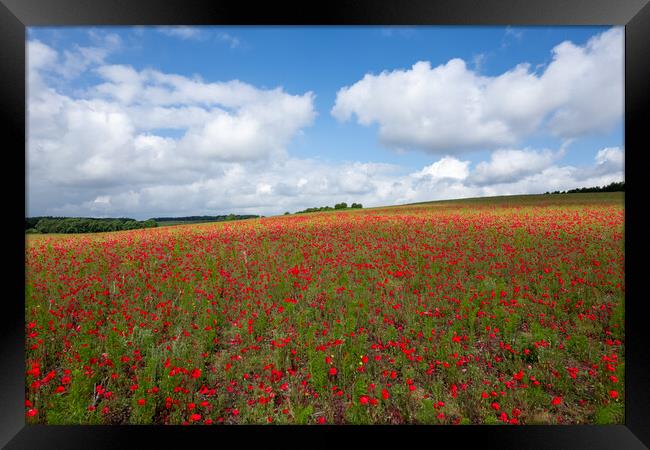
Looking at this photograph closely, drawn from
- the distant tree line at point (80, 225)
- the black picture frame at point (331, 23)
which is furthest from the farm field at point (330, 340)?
the distant tree line at point (80, 225)

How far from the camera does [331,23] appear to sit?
3102mm

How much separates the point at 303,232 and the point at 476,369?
27.2 feet

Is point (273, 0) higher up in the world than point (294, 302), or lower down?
higher up

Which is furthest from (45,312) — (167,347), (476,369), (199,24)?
(476,369)

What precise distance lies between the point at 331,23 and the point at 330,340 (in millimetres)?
3794

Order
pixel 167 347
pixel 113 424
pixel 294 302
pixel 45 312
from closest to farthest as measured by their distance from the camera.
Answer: pixel 113 424 → pixel 167 347 → pixel 45 312 → pixel 294 302

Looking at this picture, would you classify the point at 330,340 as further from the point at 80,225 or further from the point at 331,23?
the point at 80,225

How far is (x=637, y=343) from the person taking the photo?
9.78 ft

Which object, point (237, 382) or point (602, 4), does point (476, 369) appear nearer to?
point (237, 382)

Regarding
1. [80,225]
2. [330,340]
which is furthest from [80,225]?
[330,340]

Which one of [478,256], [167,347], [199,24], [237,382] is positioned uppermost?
[199,24]

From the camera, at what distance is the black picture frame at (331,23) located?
2.76 m

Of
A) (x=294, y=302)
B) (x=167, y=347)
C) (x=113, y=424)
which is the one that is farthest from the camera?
(x=294, y=302)

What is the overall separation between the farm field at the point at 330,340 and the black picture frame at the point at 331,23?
121 mm
